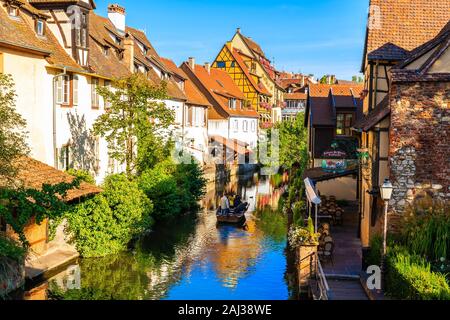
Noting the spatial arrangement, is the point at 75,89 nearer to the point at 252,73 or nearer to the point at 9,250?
the point at 9,250

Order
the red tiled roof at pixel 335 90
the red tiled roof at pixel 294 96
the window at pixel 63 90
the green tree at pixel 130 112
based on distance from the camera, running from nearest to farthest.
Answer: the window at pixel 63 90 → the green tree at pixel 130 112 → the red tiled roof at pixel 335 90 → the red tiled roof at pixel 294 96

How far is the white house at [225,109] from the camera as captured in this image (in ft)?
184

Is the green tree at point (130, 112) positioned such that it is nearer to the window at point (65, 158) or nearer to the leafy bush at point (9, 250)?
the window at point (65, 158)

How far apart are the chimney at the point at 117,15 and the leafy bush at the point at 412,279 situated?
92.9 feet

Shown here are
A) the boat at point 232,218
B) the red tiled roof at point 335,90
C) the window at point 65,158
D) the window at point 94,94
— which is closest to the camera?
the window at point 65,158

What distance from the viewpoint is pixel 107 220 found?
70.2 feet

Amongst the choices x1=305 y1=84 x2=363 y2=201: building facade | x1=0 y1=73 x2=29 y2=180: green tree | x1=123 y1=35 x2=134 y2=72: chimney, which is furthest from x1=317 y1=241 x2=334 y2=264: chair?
x1=123 y1=35 x2=134 y2=72: chimney

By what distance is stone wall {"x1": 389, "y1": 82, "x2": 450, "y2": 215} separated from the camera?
1525cm

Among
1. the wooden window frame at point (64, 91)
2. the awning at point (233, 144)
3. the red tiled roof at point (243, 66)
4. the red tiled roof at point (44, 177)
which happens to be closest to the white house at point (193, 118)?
the awning at point (233, 144)

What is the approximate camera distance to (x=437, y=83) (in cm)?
1520

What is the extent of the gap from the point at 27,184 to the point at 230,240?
1044cm

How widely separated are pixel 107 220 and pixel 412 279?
1265 cm

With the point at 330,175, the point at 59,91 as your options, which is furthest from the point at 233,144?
the point at 59,91

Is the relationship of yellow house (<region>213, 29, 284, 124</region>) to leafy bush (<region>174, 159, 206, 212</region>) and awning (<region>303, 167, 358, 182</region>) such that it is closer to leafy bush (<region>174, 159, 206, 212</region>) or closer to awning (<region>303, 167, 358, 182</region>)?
leafy bush (<region>174, 159, 206, 212</region>)
